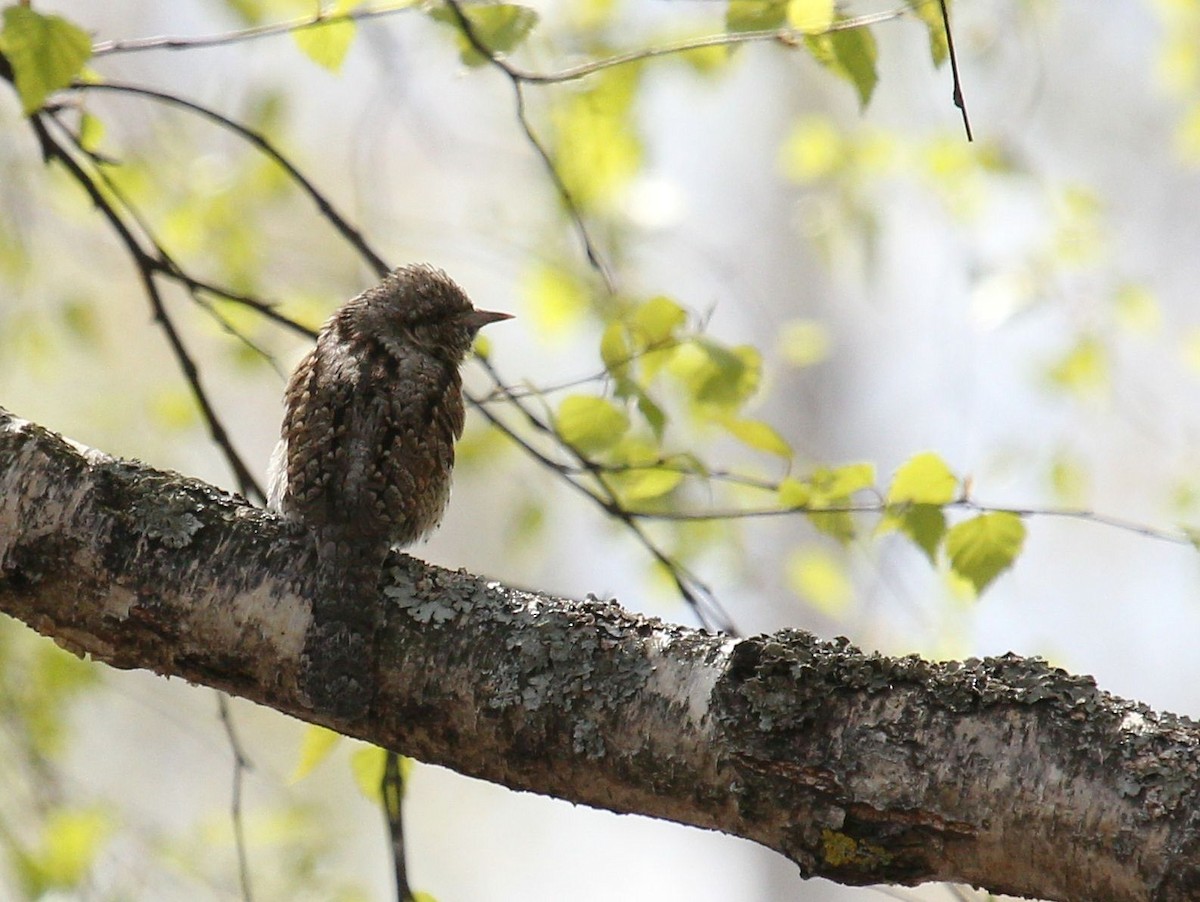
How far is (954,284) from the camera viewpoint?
19.9ft

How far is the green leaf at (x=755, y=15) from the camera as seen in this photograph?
284 cm

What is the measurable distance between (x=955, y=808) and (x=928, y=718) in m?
0.14

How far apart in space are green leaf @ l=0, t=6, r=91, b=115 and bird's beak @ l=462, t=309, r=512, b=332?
4.91ft

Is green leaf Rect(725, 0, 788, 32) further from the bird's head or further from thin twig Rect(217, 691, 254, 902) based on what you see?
thin twig Rect(217, 691, 254, 902)

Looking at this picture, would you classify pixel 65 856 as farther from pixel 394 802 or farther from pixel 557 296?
pixel 557 296

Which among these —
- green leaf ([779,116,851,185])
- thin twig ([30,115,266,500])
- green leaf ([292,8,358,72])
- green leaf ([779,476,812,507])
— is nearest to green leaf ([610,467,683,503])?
green leaf ([779,476,812,507])

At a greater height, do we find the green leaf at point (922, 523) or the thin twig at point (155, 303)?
the thin twig at point (155, 303)

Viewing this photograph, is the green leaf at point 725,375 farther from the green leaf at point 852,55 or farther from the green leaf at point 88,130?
the green leaf at point 88,130

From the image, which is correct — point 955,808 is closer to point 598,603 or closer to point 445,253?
point 598,603

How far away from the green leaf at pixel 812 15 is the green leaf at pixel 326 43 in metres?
1.07

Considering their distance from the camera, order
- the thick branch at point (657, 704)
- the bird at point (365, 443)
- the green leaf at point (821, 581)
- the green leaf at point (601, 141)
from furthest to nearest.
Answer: the green leaf at point (821, 581)
the green leaf at point (601, 141)
the bird at point (365, 443)
the thick branch at point (657, 704)

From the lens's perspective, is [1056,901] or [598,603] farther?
[598,603]

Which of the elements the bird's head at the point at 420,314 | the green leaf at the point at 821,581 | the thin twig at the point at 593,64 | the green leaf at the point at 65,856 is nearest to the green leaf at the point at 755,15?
the thin twig at the point at 593,64

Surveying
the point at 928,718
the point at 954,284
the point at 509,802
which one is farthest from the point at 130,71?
the point at 928,718
